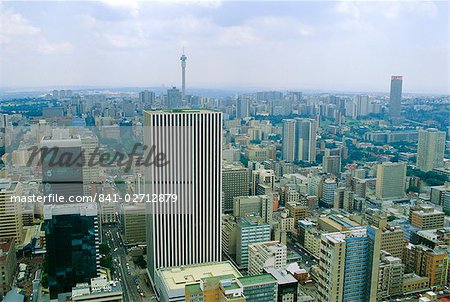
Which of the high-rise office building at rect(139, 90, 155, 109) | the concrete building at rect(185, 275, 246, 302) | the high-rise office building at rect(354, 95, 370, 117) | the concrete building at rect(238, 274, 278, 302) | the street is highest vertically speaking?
the high-rise office building at rect(139, 90, 155, 109)

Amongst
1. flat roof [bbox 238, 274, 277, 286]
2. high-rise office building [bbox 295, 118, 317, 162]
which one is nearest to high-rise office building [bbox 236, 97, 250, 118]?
high-rise office building [bbox 295, 118, 317, 162]

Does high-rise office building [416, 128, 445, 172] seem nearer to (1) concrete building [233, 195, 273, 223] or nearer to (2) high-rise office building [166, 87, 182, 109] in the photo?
(1) concrete building [233, 195, 273, 223]

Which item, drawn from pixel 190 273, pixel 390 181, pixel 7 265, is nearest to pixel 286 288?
pixel 190 273

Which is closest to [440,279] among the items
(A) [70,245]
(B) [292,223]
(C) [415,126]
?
(B) [292,223]

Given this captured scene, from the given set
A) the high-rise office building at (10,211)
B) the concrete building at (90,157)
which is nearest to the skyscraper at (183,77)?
the concrete building at (90,157)

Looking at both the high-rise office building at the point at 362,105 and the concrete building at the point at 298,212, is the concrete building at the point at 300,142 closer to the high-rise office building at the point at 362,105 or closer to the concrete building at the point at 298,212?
the high-rise office building at the point at 362,105
